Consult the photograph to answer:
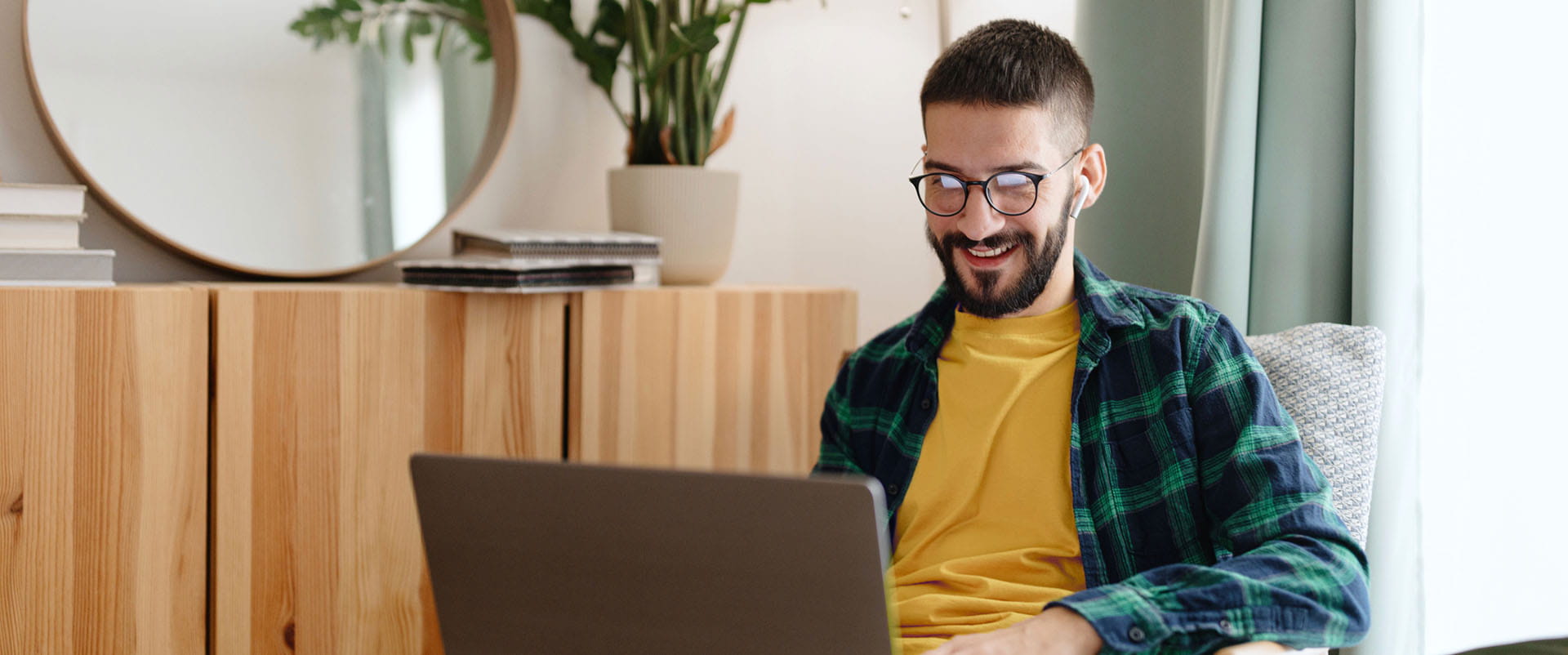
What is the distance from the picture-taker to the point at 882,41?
2.29m

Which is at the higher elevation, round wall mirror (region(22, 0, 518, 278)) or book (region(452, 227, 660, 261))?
round wall mirror (region(22, 0, 518, 278))

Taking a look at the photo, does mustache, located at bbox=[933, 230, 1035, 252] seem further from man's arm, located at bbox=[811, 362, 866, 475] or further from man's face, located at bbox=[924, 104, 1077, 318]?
man's arm, located at bbox=[811, 362, 866, 475]

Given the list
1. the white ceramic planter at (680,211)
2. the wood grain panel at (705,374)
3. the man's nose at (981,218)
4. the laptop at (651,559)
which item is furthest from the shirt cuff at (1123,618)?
the white ceramic planter at (680,211)

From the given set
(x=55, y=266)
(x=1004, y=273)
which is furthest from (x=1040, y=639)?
(x=55, y=266)

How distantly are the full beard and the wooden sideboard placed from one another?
57 cm

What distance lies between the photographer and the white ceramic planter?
1936mm

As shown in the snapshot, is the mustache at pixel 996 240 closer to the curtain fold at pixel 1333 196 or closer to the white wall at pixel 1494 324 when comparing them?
the curtain fold at pixel 1333 196

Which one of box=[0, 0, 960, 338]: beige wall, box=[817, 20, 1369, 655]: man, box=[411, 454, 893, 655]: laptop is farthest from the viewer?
box=[0, 0, 960, 338]: beige wall

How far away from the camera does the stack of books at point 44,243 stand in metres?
1.40

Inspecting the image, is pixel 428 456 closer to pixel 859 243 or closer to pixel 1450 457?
pixel 1450 457

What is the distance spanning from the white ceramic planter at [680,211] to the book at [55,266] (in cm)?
77

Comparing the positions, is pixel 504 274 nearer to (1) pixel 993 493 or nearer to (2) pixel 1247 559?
(1) pixel 993 493

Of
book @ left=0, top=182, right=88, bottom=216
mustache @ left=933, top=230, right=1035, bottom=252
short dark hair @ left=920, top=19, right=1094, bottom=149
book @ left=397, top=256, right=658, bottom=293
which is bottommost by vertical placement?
book @ left=397, top=256, right=658, bottom=293

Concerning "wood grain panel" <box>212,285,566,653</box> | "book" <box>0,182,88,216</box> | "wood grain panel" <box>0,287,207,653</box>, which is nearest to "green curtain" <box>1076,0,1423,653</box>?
"wood grain panel" <box>212,285,566,653</box>
